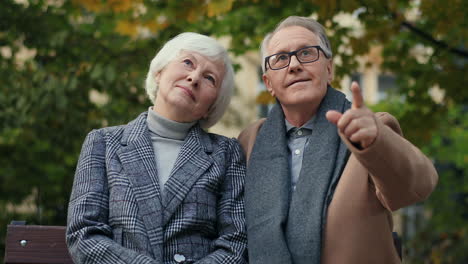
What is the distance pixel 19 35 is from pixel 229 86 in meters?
2.88

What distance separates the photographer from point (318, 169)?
8.34 feet

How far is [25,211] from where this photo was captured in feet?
20.0

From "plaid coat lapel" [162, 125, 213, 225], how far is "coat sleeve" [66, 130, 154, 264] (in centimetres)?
25

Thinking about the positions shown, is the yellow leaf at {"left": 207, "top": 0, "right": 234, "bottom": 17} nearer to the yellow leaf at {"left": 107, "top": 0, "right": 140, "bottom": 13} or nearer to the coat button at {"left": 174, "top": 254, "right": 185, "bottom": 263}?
the yellow leaf at {"left": 107, "top": 0, "right": 140, "bottom": 13}

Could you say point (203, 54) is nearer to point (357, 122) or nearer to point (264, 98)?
point (357, 122)

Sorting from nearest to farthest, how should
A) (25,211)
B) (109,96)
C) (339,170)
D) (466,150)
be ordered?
1. (339,170)
2. (109,96)
3. (25,211)
4. (466,150)

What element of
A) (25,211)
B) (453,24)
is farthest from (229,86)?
(25,211)

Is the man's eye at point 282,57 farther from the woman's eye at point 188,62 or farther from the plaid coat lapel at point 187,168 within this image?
the plaid coat lapel at point 187,168

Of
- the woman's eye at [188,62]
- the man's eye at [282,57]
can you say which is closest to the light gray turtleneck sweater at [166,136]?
the woman's eye at [188,62]

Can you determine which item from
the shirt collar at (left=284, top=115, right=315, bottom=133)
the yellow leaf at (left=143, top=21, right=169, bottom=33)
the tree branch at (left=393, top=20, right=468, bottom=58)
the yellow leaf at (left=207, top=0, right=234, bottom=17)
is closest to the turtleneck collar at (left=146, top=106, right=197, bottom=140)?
the shirt collar at (left=284, top=115, right=315, bottom=133)

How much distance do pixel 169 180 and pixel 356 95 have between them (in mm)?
1047

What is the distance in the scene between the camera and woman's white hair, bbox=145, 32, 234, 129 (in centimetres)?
290

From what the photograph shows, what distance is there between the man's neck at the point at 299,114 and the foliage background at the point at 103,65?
1786mm

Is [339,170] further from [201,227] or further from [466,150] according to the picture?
[466,150]
